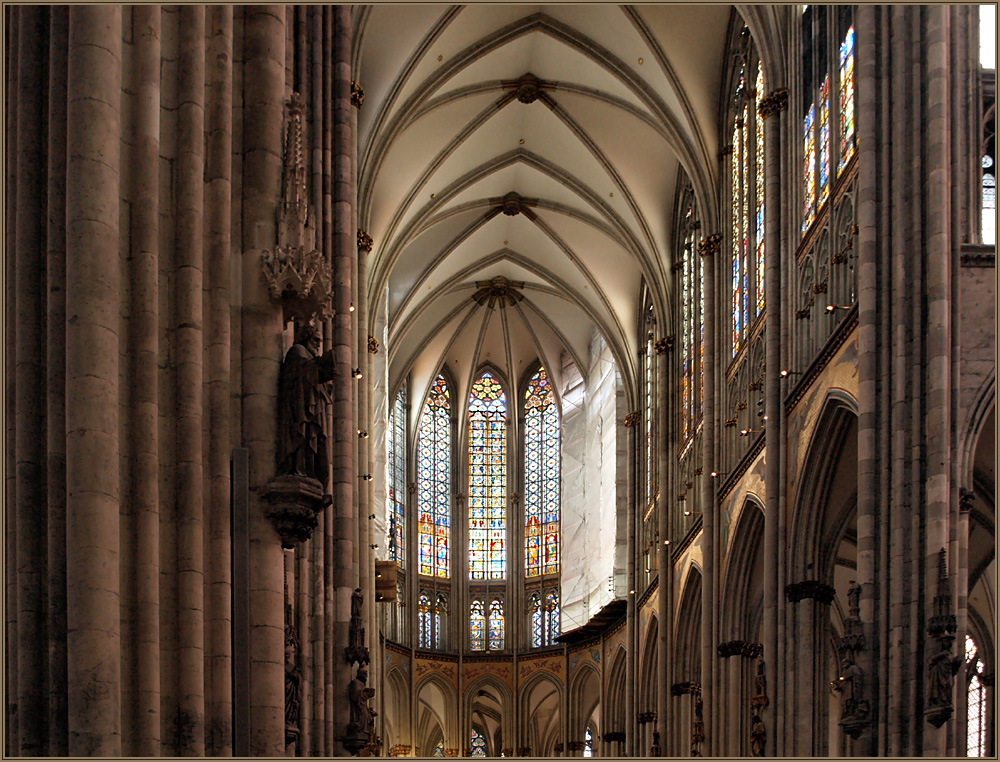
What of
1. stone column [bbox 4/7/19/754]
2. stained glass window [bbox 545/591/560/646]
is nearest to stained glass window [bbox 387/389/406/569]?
stained glass window [bbox 545/591/560/646]

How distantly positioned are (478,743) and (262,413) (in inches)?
1466

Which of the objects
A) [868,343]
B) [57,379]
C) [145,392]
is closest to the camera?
[57,379]

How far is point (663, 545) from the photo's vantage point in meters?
35.3

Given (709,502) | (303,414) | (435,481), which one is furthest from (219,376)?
(435,481)

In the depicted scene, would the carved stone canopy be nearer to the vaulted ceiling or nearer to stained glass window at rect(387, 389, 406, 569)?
the vaulted ceiling

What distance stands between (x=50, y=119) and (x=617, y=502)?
32.3 m

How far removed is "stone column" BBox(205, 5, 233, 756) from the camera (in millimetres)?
11594

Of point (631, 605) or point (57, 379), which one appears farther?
point (631, 605)

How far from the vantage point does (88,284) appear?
417 inches

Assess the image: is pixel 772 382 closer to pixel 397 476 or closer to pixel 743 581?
pixel 743 581

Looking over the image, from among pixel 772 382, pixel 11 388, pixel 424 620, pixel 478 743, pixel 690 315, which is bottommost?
pixel 478 743

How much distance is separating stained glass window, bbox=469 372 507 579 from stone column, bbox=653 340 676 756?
39.8 ft

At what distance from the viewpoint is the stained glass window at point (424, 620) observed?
47.4m

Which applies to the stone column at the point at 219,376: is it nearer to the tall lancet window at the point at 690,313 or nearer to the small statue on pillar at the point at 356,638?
the small statue on pillar at the point at 356,638
